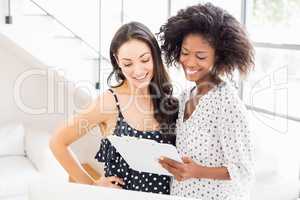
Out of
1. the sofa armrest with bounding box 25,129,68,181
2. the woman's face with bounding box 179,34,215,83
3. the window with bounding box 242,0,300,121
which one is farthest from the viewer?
the sofa armrest with bounding box 25,129,68,181

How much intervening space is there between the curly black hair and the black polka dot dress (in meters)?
0.28

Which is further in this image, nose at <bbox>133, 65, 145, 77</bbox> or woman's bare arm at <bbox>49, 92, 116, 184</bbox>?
woman's bare arm at <bbox>49, 92, 116, 184</bbox>

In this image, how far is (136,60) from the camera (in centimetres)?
136

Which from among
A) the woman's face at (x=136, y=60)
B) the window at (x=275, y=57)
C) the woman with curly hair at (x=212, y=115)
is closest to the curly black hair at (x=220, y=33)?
the woman with curly hair at (x=212, y=115)

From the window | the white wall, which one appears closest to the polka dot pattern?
the window

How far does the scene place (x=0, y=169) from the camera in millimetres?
3488

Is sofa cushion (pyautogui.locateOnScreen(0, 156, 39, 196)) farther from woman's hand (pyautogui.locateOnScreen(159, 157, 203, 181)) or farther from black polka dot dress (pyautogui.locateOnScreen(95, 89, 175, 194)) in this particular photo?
woman's hand (pyautogui.locateOnScreen(159, 157, 203, 181))

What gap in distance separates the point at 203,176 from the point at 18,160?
2852 millimetres

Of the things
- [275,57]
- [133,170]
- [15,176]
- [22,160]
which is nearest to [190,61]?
[133,170]

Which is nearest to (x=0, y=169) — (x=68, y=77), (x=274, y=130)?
(x=68, y=77)

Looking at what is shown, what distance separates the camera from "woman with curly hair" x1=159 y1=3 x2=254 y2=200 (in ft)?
4.08

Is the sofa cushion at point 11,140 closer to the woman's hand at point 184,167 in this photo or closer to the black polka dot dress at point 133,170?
the black polka dot dress at point 133,170

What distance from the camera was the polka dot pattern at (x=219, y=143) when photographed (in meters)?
1.23

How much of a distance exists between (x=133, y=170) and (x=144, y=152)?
0.56ft
